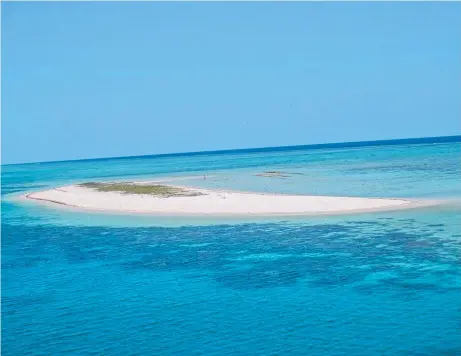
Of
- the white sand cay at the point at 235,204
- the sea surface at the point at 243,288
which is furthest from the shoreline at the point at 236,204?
the sea surface at the point at 243,288

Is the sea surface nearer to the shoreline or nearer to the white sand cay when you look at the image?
the shoreline

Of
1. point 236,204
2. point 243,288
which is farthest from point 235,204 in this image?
point 243,288

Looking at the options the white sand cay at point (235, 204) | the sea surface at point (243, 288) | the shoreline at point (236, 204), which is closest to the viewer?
the sea surface at point (243, 288)

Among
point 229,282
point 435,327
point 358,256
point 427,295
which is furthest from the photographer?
point 358,256

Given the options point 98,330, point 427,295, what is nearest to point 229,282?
point 98,330

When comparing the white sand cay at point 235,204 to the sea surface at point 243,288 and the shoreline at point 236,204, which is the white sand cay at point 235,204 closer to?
the shoreline at point 236,204

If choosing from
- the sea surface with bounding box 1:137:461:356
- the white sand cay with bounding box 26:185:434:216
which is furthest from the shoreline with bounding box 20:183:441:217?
the sea surface with bounding box 1:137:461:356

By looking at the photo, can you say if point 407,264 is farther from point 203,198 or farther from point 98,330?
point 203,198
